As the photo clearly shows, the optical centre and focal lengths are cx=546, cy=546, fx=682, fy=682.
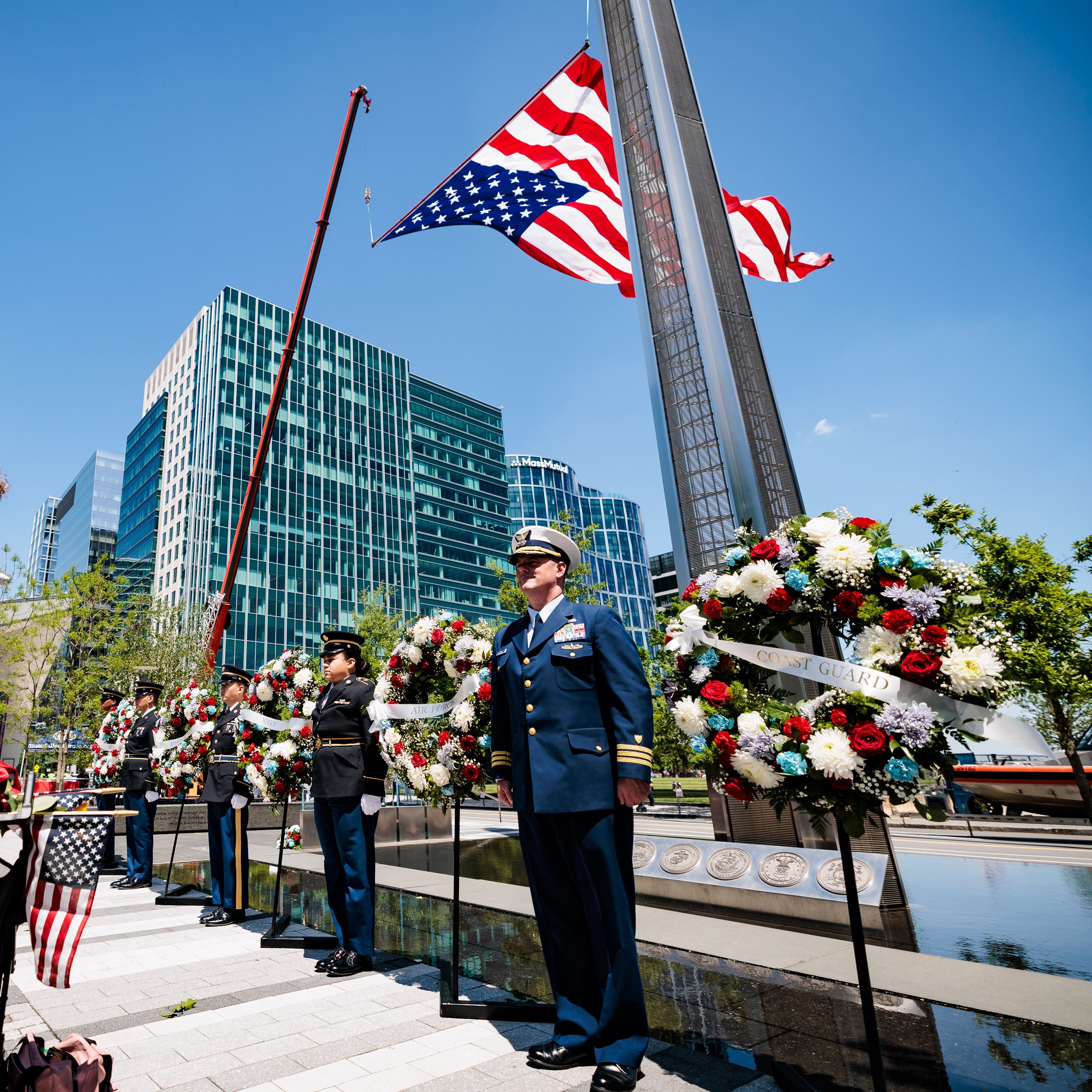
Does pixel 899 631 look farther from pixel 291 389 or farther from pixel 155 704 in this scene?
pixel 291 389

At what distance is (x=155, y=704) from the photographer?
35.6ft

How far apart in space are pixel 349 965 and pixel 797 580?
4.59 m

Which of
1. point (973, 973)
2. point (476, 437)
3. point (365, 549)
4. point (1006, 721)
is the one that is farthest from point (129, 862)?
point (476, 437)

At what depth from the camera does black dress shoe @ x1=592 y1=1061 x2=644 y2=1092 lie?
10.4 ft

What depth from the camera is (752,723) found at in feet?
11.1

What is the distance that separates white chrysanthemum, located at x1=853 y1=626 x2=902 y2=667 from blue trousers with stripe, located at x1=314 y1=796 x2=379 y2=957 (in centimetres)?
403

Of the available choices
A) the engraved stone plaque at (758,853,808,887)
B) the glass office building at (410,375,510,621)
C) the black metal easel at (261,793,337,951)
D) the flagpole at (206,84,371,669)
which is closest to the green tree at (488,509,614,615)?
the flagpole at (206,84,371,669)

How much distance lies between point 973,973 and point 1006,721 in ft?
9.21

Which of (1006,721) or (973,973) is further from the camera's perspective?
(973,973)

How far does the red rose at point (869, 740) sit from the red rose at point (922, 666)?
291 millimetres

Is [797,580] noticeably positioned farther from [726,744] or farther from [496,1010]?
[496,1010]

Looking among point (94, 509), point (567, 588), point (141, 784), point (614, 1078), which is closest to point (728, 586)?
point (614, 1078)

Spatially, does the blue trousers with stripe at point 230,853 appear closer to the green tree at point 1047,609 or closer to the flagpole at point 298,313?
the flagpole at point 298,313

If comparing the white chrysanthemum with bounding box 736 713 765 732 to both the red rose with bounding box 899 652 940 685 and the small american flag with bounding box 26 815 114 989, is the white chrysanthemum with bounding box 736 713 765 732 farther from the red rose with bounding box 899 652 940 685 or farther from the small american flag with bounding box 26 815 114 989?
the small american flag with bounding box 26 815 114 989
